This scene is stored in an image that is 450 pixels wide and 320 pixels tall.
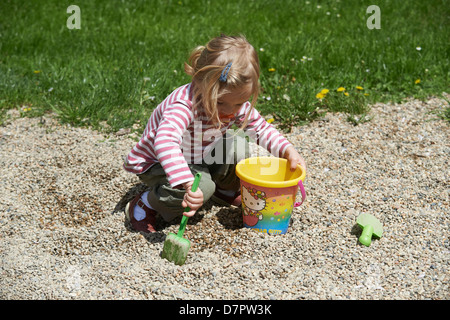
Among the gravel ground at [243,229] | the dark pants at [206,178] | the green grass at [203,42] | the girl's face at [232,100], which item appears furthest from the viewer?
the green grass at [203,42]

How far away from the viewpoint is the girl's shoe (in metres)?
2.32

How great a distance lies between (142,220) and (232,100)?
→ 68 centimetres

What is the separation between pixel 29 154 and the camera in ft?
9.79

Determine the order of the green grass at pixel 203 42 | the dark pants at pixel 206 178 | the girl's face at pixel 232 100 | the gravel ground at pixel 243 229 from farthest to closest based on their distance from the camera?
1. the green grass at pixel 203 42
2. the dark pants at pixel 206 178
3. the girl's face at pixel 232 100
4. the gravel ground at pixel 243 229

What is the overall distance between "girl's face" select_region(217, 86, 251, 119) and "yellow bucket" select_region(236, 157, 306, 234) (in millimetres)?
245

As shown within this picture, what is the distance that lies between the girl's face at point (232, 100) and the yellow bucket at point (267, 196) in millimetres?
245

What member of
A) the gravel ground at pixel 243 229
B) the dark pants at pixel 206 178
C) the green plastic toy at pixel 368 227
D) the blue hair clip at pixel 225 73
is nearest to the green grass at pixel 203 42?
the gravel ground at pixel 243 229

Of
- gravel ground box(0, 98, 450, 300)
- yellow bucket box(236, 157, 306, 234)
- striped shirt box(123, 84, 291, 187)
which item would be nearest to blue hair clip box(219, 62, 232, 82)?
striped shirt box(123, 84, 291, 187)

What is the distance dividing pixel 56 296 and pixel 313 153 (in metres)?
1.57

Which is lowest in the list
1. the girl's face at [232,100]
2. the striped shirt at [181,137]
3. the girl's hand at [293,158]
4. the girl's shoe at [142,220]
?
the girl's shoe at [142,220]

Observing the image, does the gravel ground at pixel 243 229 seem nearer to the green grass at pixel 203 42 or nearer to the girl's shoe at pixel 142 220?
the girl's shoe at pixel 142 220

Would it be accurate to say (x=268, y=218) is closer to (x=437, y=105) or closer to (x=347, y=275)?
(x=347, y=275)

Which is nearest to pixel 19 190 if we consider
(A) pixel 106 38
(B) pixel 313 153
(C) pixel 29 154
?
(C) pixel 29 154

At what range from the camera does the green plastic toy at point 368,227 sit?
2100mm
